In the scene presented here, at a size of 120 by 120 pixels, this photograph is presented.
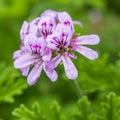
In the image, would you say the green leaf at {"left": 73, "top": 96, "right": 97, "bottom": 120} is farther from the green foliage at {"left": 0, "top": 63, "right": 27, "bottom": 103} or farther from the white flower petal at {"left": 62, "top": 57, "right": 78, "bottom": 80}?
the green foliage at {"left": 0, "top": 63, "right": 27, "bottom": 103}

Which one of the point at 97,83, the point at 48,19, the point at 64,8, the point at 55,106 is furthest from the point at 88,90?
the point at 64,8

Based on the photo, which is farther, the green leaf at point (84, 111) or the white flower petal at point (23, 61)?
the green leaf at point (84, 111)

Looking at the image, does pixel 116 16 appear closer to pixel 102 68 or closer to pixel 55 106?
pixel 102 68

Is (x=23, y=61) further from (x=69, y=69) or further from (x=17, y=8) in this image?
(x=17, y=8)

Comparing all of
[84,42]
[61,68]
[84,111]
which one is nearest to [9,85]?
[61,68]

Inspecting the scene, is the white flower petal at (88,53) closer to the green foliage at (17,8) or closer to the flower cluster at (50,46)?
the flower cluster at (50,46)

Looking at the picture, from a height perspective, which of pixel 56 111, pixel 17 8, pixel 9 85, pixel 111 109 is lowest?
pixel 111 109

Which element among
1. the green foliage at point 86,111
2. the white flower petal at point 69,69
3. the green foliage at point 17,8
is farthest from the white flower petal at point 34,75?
the green foliage at point 17,8
